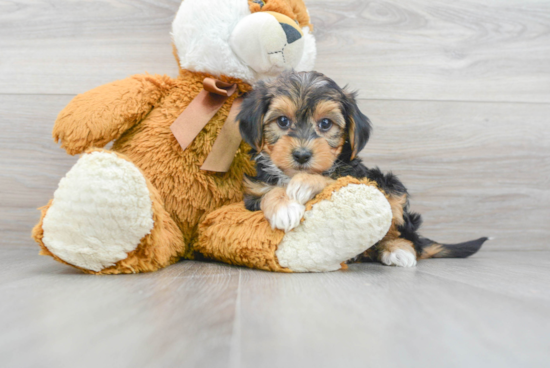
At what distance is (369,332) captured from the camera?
0.68 m

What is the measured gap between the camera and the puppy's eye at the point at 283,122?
1247mm

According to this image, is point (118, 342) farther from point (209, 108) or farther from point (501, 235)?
point (501, 235)

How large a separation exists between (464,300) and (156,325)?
68 cm

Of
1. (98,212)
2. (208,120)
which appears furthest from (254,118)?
(98,212)

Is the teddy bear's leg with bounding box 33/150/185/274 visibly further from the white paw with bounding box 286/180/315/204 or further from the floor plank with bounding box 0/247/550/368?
the white paw with bounding box 286/180/315/204

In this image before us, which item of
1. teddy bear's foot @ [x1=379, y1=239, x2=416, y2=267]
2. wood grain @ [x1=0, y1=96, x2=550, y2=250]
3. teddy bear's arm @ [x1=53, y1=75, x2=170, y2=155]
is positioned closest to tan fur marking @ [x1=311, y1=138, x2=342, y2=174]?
teddy bear's foot @ [x1=379, y1=239, x2=416, y2=267]

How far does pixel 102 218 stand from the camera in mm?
1070

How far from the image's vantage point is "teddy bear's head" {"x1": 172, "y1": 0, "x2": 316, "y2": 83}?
1.29 m

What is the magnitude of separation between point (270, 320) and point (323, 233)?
44 centimetres

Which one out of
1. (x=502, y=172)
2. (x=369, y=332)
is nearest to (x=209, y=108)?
(x=369, y=332)

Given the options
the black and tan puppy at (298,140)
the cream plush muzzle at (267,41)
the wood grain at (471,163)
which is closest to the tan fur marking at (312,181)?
the black and tan puppy at (298,140)

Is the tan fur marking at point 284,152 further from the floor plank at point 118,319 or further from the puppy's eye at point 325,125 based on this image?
the floor plank at point 118,319

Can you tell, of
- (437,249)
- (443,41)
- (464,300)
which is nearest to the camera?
(464,300)

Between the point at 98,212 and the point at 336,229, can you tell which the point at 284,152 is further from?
the point at 98,212
